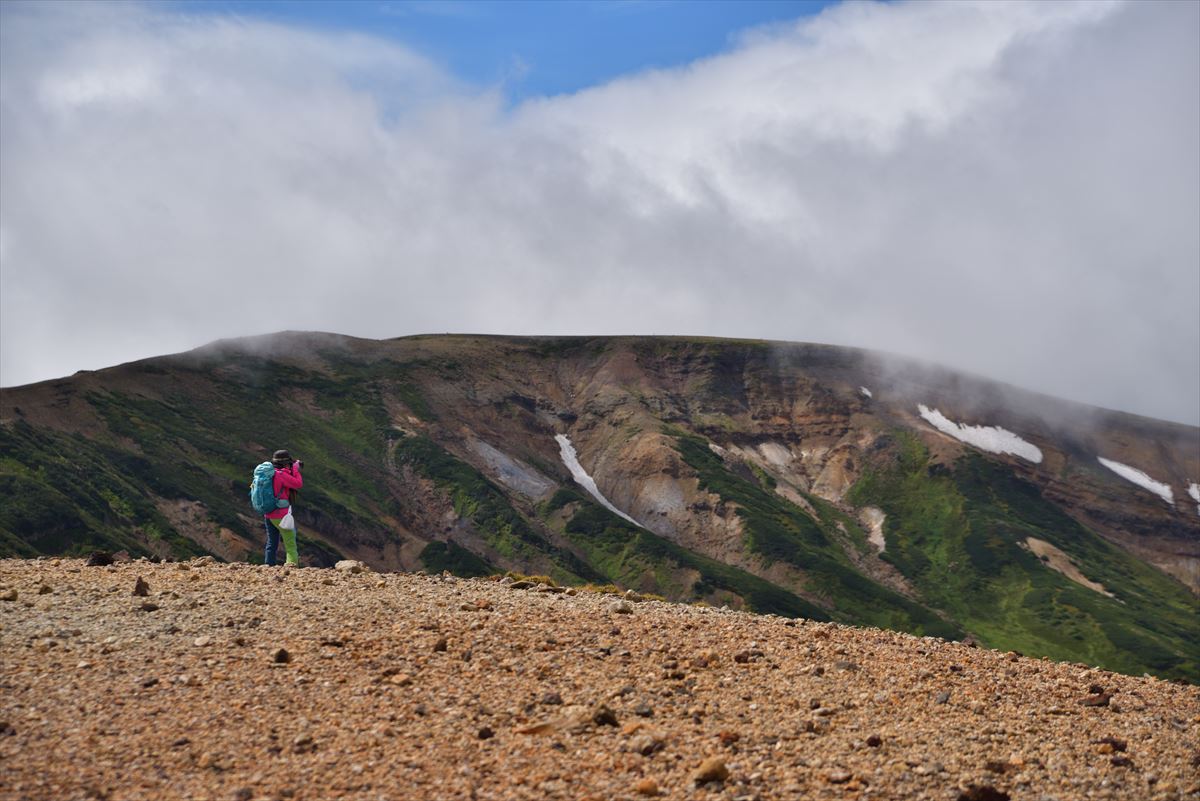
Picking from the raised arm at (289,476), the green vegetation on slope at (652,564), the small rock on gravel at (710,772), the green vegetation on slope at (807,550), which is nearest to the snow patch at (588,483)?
the green vegetation on slope at (652,564)

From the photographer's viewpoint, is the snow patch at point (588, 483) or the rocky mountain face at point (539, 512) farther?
the snow patch at point (588, 483)

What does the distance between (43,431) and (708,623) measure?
13159 centimetres

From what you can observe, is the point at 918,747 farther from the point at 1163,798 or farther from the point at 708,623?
the point at 708,623

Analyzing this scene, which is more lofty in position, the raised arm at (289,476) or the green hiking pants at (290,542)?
the raised arm at (289,476)

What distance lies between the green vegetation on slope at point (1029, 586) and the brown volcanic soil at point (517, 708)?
14271 cm

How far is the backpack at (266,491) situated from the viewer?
2564 centimetres

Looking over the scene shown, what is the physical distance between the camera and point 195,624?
1727cm

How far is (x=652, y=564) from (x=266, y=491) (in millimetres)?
138790

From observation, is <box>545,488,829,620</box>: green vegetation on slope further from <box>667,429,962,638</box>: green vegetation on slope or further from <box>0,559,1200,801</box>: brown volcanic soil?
<box>0,559,1200,801</box>: brown volcanic soil

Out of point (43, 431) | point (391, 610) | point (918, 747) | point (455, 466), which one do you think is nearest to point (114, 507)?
point (43, 431)

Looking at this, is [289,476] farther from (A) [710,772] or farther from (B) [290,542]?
(A) [710,772]

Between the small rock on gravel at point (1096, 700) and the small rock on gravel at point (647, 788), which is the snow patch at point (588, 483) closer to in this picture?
the small rock on gravel at point (1096, 700)

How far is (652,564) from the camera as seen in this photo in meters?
162

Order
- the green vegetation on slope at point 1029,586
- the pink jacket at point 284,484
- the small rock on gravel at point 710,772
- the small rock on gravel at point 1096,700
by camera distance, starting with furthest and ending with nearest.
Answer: the green vegetation on slope at point 1029,586 → the pink jacket at point 284,484 → the small rock on gravel at point 1096,700 → the small rock on gravel at point 710,772
